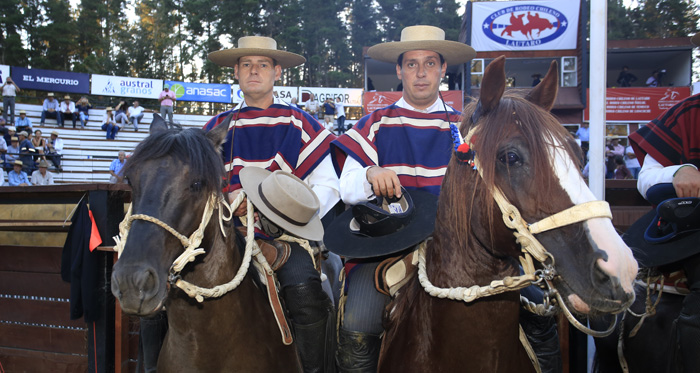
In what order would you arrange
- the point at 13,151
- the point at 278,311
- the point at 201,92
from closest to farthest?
the point at 278,311
the point at 13,151
the point at 201,92

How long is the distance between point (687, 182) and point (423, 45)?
1.76 m

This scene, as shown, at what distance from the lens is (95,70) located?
4269cm

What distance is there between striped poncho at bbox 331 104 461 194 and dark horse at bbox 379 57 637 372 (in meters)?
0.72

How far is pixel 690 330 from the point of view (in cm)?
247

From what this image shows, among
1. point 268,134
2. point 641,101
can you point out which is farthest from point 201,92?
point 268,134

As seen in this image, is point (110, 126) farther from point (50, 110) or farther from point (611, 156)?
point (611, 156)

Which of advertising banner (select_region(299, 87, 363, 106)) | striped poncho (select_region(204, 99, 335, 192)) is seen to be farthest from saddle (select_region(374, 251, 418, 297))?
advertising banner (select_region(299, 87, 363, 106))

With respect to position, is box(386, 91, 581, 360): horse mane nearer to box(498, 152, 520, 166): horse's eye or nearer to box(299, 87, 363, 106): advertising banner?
box(498, 152, 520, 166): horse's eye

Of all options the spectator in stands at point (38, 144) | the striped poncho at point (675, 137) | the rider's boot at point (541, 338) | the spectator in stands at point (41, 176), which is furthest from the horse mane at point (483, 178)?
the spectator in stands at point (38, 144)

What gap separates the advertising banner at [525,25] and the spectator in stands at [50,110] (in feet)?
69.9

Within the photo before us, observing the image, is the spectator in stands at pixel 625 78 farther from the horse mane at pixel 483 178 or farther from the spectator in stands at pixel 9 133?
the spectator in stands at pixel 9 133

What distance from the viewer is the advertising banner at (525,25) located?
2350 centimetres

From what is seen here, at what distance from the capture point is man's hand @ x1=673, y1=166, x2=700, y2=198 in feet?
8.92

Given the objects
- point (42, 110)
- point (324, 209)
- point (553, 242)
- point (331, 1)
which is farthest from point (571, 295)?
point (331, 1)
